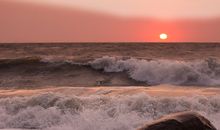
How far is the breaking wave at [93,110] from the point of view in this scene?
6.07 metres

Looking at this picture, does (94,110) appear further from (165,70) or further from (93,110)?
(165,70)

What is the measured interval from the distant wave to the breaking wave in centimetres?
433

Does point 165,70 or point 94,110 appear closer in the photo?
point 94,110

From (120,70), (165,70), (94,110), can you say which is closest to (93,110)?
(94,110)

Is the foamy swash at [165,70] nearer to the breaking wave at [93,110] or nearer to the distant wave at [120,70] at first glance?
the distant wave at [120,70]

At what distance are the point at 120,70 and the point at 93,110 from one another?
23.7 ft

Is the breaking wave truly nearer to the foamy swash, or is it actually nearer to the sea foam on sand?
the sea foam on sand

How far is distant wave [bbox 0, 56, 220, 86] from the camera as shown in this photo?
12.1 metres

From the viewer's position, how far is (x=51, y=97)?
7246mm

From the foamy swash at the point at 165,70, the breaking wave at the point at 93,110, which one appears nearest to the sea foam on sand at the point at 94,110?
the breaking wave at the point at 93,110

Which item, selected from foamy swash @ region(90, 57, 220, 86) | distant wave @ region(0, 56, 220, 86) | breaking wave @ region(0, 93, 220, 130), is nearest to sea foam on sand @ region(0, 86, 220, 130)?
breaking wave @ region(0, 93, 220, 130)

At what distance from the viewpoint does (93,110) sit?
668cm

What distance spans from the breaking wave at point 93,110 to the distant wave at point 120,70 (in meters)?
4.33

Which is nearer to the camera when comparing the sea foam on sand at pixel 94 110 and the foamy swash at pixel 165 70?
the sea foam on sand at pixel 94 110
